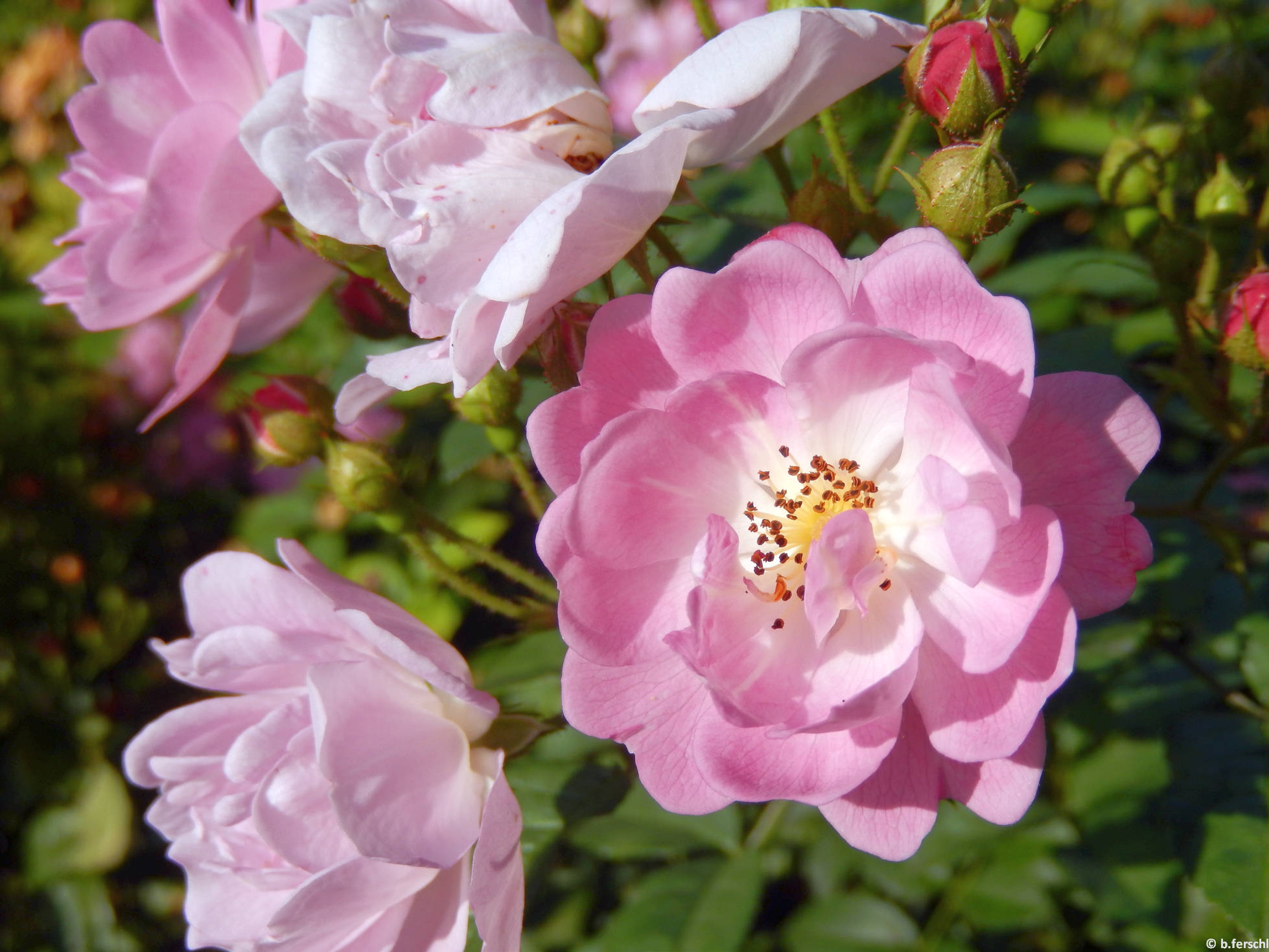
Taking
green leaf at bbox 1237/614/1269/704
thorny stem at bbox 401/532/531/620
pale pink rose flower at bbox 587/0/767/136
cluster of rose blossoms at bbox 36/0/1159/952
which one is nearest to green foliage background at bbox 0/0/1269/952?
green leaf at bbox 1237/614/1269/704

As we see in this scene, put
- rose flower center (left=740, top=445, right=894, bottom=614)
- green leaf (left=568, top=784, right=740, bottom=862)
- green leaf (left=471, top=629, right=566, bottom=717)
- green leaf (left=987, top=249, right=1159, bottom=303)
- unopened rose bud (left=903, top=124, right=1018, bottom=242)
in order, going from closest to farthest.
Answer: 1. unopened rose bud (left=903, top=124, right=1018, bottom=242)
2. rose flower center (left=740, top=445, right=894, bottom=614)
3. green leaf (left=471, top=629, right=566, bottom=717)
4. green leaf (left=568, top=784, right=740, bottom=862)
5. green leaf (left=987, top=249, right=1159, bottom=303)

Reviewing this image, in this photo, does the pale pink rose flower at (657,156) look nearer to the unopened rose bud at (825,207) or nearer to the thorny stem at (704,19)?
the unopened rose bud at (825,207)

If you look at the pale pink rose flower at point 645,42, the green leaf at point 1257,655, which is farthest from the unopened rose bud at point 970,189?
the pale pink rose flower at point 645,42

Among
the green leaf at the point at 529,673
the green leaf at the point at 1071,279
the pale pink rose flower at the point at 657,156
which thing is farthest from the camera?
the green leaf at the point at 1071,279

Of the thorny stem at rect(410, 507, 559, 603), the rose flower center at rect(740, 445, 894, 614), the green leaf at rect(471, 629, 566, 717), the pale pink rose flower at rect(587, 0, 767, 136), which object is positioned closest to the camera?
the rose flower center at rect(740, 445, 894, 614)

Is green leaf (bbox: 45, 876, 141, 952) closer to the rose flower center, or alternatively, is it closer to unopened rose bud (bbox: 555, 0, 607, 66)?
the rose flower center

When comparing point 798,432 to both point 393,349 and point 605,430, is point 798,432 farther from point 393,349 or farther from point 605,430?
point 393,349
